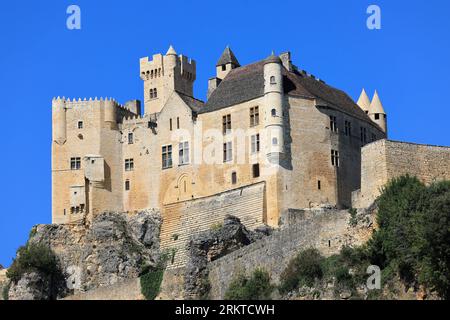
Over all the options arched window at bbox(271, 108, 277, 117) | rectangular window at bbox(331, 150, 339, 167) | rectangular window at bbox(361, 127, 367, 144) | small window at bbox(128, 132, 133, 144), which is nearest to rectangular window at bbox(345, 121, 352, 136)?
rectangular window at bbox(361, 127, 367, 144)

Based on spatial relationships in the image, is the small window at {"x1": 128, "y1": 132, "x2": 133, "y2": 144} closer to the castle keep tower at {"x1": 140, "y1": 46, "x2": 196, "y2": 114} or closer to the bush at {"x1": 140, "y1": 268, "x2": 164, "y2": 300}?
the castle keep tower at {"x1": 140, "y1": 46, "x2": 196, "y2": 114}

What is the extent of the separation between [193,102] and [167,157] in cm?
372

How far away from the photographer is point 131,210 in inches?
3361

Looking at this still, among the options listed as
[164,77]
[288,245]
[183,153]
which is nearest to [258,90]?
[183,153]

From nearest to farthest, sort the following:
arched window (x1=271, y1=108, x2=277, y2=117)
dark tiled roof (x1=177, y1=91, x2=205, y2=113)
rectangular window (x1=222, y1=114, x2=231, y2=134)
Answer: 1. arched window (x1=271, y1=108, x2=277, y2=117)
2. rectangular window (x1=222, y1=114, x2=231, y2=134)
3. dark tiled roof (x1=177, y1=91, x2=205, y2=113)

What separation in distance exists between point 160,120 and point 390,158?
75.1 ft

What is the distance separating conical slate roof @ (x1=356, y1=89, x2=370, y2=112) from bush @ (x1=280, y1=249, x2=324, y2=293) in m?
26.0

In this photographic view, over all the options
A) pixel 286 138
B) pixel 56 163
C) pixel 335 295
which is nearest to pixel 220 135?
pixel 286 138

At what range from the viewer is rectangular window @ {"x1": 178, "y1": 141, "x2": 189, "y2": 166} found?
83.4m

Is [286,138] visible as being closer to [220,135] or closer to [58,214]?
[220,135]

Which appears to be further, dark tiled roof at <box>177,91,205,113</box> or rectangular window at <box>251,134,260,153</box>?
dark tiled roof at <box>177,91,205,113</box>

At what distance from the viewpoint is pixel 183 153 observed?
3292 inches

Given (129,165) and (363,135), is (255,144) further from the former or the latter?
(129,165)
